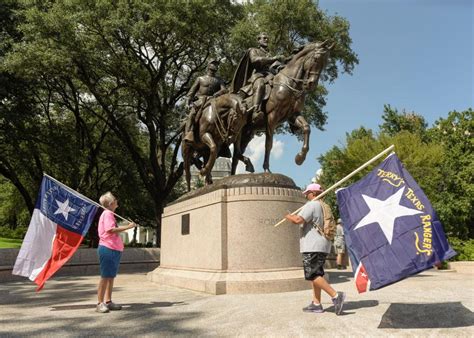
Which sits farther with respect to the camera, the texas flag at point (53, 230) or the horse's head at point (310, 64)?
the horse's head at point (310, 64)

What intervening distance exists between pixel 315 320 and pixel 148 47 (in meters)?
18.3

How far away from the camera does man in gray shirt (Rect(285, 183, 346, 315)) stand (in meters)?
5.86

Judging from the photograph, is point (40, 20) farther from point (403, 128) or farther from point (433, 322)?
point (403, 128)

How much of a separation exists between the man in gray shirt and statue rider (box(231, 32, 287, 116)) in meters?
5.00

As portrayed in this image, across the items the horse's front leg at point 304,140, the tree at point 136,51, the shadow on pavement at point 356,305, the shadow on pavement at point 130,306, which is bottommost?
the shadow on pavement at point 356,305

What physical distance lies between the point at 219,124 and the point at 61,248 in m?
5.27

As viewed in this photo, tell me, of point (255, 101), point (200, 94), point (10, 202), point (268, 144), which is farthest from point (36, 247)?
point (10, 202)

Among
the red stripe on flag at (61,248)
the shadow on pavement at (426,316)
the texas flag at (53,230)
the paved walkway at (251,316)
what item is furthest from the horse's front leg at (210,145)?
the shadow on pavement at (426,316)

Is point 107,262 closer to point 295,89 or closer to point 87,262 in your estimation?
point 295,89

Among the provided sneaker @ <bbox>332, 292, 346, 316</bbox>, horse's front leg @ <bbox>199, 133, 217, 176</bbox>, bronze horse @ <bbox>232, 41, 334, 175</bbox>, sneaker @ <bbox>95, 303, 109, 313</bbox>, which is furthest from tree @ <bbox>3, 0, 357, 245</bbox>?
sneaker @ <bbox>332, 292, 346, 316</bbox>

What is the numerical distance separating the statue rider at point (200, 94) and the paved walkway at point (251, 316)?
5.23 metres

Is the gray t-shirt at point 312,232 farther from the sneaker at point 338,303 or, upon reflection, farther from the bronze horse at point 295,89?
the bronze horse at point 295,89

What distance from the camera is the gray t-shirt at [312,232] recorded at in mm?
5938

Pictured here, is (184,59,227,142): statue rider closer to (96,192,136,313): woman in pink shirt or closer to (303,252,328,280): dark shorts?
(96,192,136,313): woman in pink shirt
